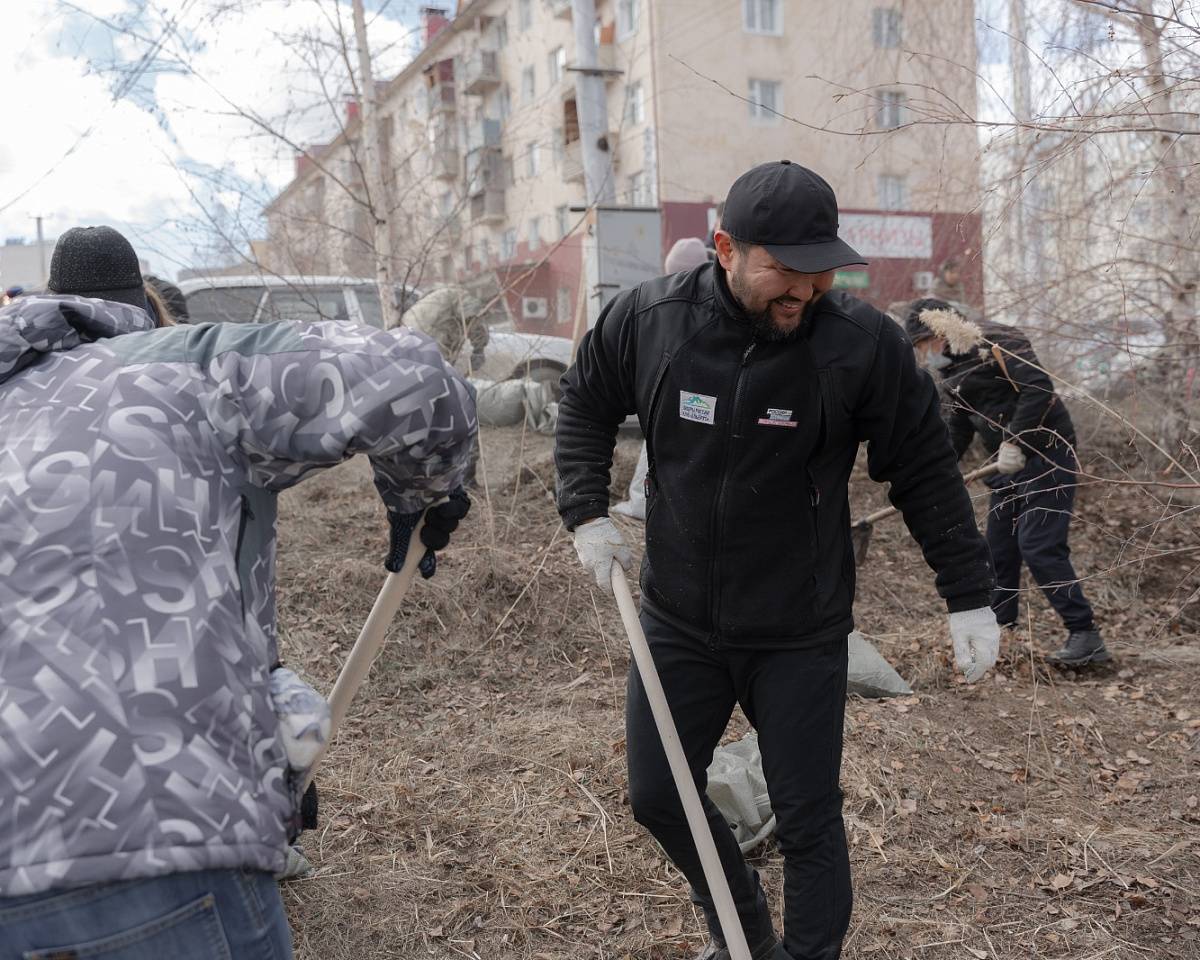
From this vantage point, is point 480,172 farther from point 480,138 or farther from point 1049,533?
point 1049,533

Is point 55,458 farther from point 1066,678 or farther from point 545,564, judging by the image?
point 1066,678

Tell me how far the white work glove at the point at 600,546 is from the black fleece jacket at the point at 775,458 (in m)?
0.19

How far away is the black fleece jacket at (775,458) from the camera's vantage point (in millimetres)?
2463

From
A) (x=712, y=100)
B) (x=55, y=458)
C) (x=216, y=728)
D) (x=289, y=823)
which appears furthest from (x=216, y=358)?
(x=712, y=100)

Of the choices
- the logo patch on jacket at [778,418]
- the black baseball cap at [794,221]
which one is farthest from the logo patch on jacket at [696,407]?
the black baseball cap at [794,221]

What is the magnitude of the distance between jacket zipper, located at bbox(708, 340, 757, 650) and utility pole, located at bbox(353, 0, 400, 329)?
4547mm

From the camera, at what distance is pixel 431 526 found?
223cm

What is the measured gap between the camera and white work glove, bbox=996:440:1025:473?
5.21 meters

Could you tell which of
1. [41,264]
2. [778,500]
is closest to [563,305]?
[778,500]

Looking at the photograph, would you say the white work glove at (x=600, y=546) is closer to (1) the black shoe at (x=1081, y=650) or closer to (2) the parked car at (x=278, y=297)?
(1) the black shoe at (x=1081, y=650)

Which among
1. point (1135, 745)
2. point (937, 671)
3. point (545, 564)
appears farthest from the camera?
point (545, 564)

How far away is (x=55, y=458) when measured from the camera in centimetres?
141

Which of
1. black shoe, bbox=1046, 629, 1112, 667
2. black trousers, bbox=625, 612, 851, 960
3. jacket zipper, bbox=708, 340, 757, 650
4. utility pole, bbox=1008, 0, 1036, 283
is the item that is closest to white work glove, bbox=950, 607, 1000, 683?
black trousers, bbox=625, 612, 851, 960

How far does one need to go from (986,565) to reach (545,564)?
3.67 meters
